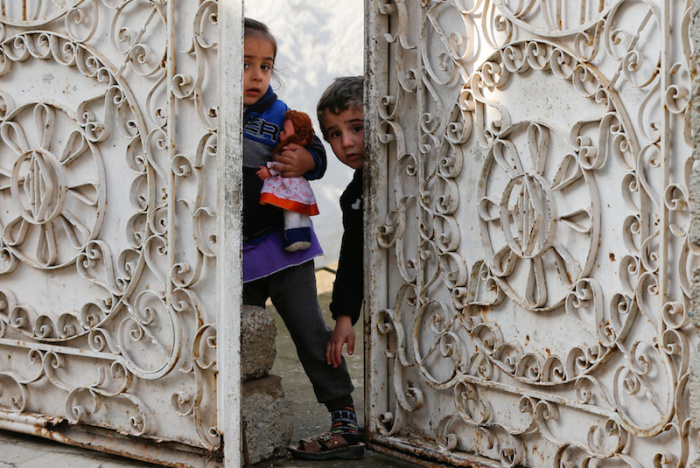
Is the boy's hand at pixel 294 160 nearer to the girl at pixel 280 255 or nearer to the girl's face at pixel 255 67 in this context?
the girl at pixel 280 255

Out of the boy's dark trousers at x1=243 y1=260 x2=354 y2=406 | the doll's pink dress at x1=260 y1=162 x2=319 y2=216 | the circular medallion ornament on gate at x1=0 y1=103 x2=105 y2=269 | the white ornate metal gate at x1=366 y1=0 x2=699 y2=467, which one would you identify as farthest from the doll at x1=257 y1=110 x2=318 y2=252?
the circular medallion ornament on gate at x1=0 y1=103 x2=105 y2=269

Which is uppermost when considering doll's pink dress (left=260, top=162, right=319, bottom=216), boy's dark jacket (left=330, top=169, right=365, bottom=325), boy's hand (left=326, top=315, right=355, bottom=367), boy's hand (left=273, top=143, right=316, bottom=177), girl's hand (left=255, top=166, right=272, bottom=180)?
boy's hand (left=273, top=143, right=316, bottom=177)

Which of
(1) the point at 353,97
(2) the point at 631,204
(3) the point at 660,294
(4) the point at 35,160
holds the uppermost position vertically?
(1) the point at 353,97

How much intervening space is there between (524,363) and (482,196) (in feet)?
1.93

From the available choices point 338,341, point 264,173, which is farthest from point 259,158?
point 338,341

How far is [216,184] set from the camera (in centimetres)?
295

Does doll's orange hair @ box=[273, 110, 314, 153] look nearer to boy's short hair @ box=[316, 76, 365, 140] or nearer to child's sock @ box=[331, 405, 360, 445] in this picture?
boy's short hair @ box=[316, 76, 365, 140]

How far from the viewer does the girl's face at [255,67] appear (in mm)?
3613

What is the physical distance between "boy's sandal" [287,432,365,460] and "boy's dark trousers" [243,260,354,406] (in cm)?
18

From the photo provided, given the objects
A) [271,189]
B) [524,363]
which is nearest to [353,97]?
[271,189]

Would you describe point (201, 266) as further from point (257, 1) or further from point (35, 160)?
point (257, 1)

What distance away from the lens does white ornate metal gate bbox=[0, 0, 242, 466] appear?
2.97 meters

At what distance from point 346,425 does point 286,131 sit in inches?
49.0

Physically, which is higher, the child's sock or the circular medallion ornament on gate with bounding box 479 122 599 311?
the circular medallion ornament on gate with bounding box 479 122 599 311
